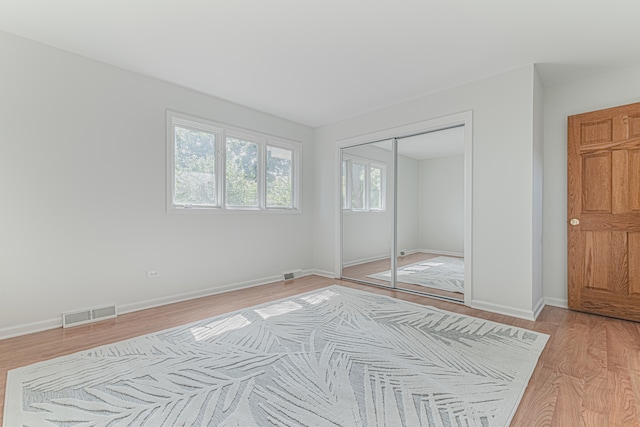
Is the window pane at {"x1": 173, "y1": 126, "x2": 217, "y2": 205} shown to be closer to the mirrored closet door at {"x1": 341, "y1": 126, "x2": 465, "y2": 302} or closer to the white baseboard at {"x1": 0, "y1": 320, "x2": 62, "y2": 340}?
the white baseboard at {"x1": 0, "y1": 320, "x2": 62, "y2": 340}

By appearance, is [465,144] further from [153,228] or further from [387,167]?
[153,228]

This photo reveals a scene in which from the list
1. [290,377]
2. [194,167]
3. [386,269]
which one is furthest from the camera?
[386,269]

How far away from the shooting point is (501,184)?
334 cm

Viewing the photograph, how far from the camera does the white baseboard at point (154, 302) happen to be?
8.73 feet

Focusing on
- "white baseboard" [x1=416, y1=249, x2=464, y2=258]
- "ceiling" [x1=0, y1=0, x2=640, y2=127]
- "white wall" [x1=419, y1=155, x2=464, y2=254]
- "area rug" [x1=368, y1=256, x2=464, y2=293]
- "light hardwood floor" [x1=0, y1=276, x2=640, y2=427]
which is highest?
"ceiling" [x1=0, y1=0, x2=640, y2=127]

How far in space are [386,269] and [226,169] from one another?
2.87 metres

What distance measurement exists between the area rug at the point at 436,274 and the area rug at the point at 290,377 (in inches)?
34.7

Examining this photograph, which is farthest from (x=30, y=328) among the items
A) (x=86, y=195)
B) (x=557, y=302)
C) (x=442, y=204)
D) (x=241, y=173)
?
(x=557, y=302)

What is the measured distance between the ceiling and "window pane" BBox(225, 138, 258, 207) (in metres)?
0.92

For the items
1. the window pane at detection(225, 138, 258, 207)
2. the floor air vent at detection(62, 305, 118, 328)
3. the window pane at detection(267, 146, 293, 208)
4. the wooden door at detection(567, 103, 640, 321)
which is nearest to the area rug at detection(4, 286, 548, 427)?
the floor air vent at detection(62, 305, 118, 328)

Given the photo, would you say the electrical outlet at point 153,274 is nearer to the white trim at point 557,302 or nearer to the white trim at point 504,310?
the white trim at point 504,310

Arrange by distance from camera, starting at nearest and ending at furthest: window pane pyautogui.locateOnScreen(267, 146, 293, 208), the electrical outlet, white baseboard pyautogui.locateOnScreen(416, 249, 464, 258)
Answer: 1. the electrical outlet
2. white baseboard pyautogui.locateOnScreen(416, 249, 464, 258)
3. window pane pyautogui.locateOnScreen(267, 146, 293, 208)

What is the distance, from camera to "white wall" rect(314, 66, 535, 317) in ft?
10.4

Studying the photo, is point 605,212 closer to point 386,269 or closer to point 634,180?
point 634,180
